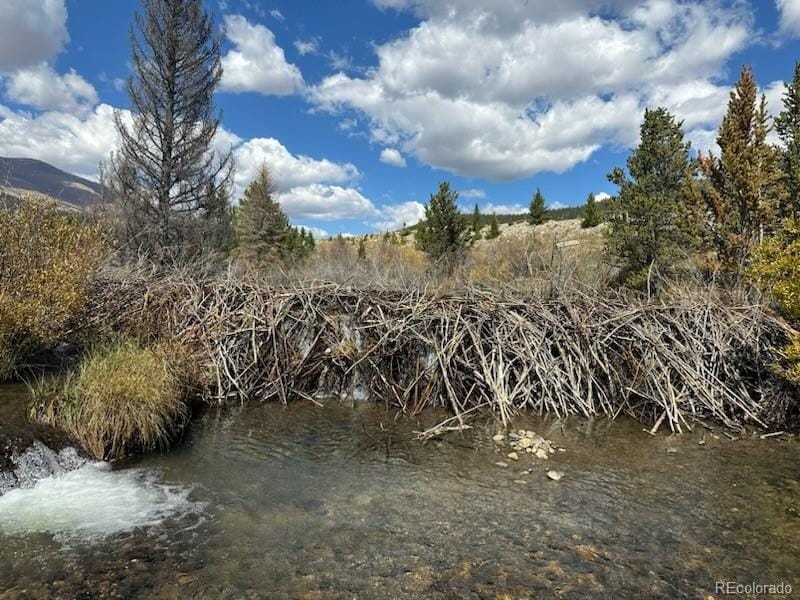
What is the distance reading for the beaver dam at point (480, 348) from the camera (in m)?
7.59

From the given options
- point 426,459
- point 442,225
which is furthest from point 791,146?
point 426,459

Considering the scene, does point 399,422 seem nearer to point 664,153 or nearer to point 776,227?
point 776,227

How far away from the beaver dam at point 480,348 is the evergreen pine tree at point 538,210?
138 ft

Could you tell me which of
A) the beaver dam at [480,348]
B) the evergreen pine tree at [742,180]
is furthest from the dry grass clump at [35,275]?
the evergreen pine tree at [742,180]

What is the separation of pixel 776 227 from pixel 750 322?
27.4 feet

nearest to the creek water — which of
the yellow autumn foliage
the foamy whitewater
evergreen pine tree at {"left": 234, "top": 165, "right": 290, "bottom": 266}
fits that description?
the foamy whitewater

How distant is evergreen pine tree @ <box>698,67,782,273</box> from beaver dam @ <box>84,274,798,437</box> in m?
7.56

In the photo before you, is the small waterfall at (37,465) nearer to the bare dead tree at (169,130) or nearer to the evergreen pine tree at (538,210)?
the bare dead tree at (169,130)

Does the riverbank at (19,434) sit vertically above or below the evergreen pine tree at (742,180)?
below

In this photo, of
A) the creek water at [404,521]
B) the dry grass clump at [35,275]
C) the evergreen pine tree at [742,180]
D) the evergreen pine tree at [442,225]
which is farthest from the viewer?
the evergreen pine tree at [442,225]

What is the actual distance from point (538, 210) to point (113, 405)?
4827 cm

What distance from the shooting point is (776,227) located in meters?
14.0

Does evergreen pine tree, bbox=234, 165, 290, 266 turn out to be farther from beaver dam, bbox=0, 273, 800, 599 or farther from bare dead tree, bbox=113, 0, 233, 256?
beaver dam, bbox=0, 273, 800, 599

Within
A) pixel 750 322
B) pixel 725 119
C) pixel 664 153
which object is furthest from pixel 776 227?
pixel 750 322
